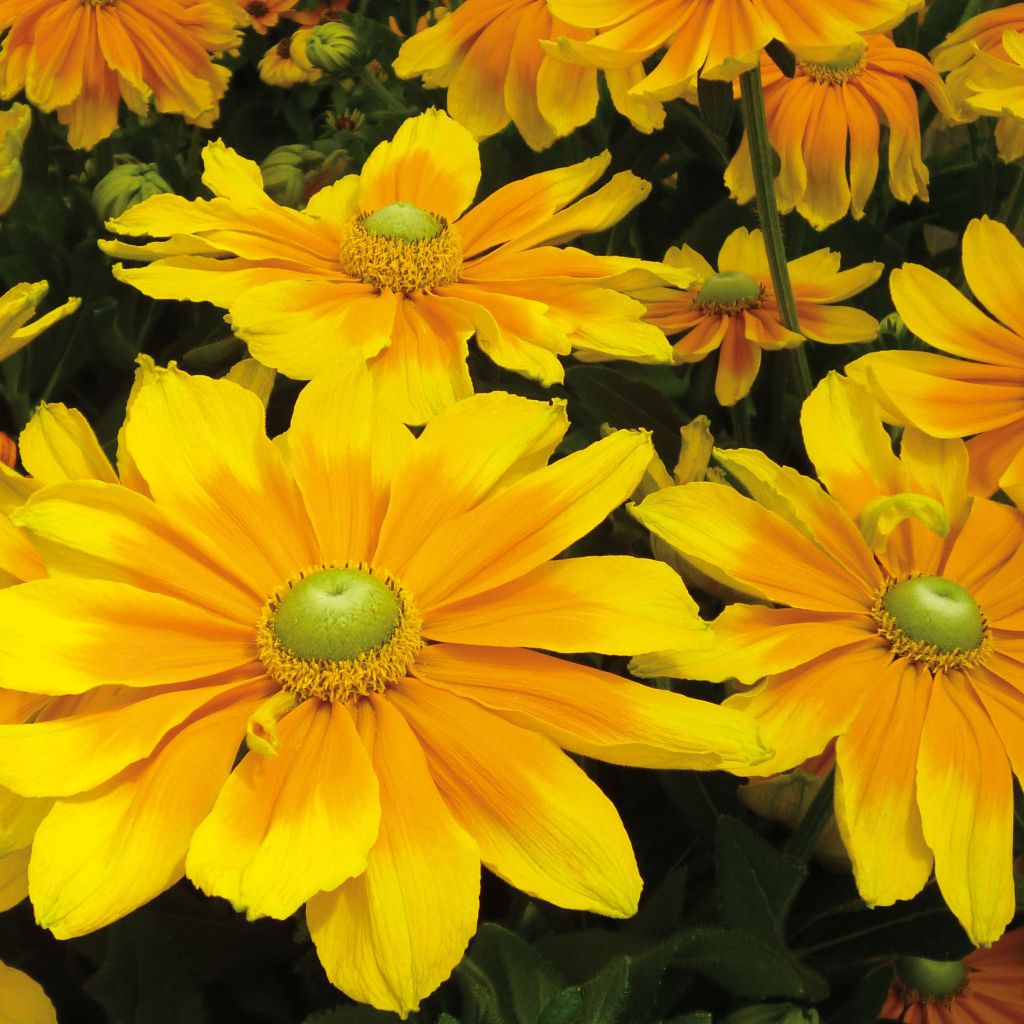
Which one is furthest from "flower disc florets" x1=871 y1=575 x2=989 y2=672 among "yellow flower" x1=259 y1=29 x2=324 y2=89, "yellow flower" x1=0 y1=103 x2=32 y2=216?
"yellow flower" x1=259 y1=29 x2=324 y2=89

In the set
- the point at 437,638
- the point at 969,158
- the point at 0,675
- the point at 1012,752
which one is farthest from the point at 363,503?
the point at 969,158

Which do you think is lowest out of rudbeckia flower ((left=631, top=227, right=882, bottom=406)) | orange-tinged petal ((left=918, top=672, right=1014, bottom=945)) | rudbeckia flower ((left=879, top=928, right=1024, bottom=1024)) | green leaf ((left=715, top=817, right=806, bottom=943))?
rudbeckia flower ((left=879, top=928, right=1024, bottom=1024))

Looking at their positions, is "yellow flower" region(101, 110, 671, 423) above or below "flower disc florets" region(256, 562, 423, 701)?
above

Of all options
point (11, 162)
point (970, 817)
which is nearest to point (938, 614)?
point (970, 817)

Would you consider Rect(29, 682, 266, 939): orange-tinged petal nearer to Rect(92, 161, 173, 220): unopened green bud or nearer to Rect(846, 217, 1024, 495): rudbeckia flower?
Rect(846, 217, 1024, 495): rudbeckia flower

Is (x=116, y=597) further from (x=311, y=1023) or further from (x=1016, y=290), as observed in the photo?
(x=1016, y=290)

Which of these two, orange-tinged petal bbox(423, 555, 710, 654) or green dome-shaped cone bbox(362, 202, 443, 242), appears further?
green dome-shaped cone bbox(362, 202, 443, 242)
